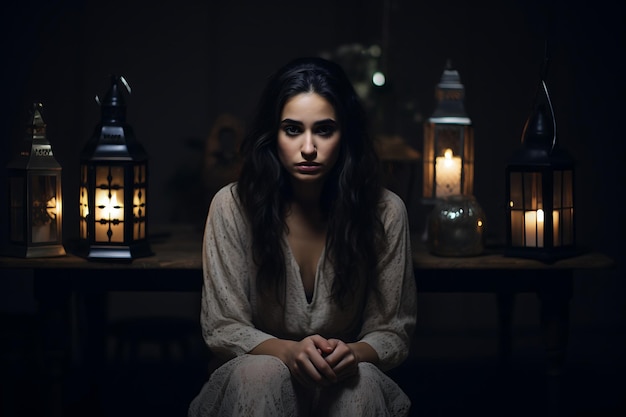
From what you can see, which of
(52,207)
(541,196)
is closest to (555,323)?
(541,196)

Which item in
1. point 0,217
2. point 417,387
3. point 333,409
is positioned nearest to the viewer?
point 333,409

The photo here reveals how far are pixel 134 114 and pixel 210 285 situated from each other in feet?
8.62

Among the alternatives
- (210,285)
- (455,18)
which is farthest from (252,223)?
(455,18)

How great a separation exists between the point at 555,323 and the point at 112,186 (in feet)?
5.17

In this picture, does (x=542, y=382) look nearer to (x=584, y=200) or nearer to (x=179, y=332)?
(x=584, y=200)

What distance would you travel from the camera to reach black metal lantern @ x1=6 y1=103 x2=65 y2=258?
3340 mm

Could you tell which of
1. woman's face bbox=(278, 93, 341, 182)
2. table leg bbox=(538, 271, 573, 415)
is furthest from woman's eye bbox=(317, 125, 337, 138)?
table leg bbox=(538, 271, 573, 415)

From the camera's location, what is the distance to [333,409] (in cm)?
280

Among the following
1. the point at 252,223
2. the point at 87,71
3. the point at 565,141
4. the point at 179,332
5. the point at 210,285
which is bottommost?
the point at 179,332

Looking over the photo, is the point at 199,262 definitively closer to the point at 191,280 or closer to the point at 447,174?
the point at 191,280

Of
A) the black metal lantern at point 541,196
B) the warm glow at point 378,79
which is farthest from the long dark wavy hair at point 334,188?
the warm glow at point 378,79

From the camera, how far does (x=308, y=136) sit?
117 inches

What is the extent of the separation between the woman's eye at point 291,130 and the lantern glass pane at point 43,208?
0.91 meters

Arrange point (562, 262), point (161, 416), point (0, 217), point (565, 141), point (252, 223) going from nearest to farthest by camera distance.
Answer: point (252, 223)
point (562, 262)
point (161, 416)
point (0, 217)
point (565, 141)
